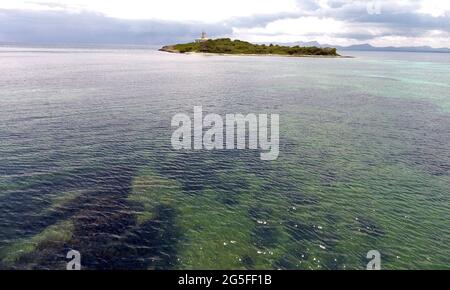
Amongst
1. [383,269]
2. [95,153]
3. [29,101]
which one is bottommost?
[383,269]

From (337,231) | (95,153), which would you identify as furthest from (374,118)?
(95,153)

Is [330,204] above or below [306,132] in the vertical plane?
below

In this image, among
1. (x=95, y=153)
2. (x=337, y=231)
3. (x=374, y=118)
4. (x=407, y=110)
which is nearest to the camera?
(x=337, y=231)

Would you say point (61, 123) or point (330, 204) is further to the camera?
point (61, 123)

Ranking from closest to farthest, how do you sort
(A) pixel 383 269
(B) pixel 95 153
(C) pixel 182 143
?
(A) pixel 383 269 < (B) pixel 95 153 < (C) pixel 182 143
